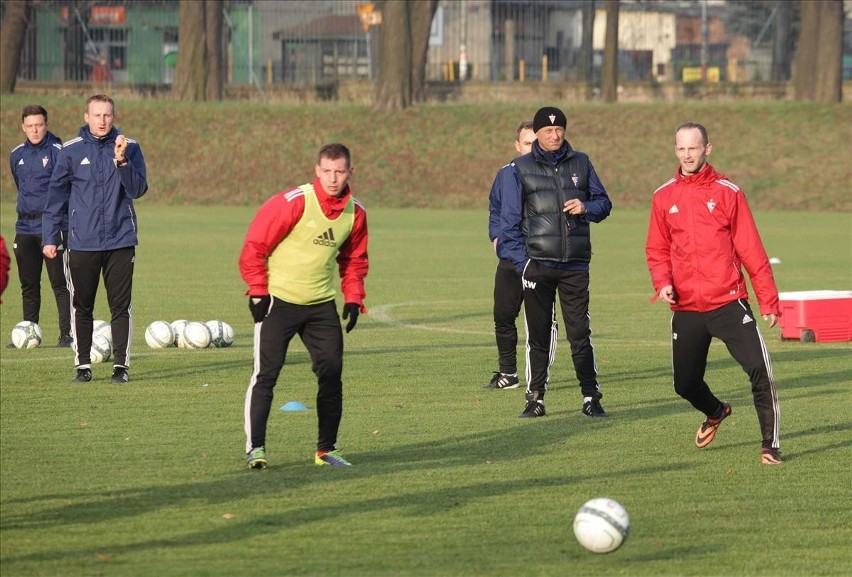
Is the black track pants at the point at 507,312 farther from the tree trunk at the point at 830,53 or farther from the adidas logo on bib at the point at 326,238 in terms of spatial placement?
the tree trunk at the point at 830,53

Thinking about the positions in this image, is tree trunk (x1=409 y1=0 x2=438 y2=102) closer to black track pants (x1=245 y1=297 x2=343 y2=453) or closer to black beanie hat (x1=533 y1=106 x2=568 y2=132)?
black beanie hat (x1=533 y1=106 x2=568 y2=132)

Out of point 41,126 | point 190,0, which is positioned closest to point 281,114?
A: point 190,0

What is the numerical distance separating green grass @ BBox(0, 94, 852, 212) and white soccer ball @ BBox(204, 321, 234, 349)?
27953 millimetres

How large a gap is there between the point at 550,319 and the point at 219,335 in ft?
17.0

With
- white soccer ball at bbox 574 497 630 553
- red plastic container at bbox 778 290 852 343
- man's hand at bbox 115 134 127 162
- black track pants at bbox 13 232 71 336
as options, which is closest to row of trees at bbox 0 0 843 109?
black track pants at bbox 13 232 71 336

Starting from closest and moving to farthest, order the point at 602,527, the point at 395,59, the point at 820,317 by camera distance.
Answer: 1. the point at 602,527
2. the point at 820,317
3. the point at 395,59

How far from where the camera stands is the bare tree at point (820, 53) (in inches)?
1833

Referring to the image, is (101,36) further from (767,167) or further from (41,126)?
(41,126)

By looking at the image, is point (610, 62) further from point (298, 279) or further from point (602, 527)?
point (602, 527)

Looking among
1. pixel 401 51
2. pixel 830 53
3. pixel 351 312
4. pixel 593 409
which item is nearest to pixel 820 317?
pixel 593 409

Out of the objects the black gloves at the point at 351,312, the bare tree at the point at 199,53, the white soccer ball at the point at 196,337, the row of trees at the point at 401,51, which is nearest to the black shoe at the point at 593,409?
the black gloves at the point at 351,312

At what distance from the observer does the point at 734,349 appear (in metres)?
9.48

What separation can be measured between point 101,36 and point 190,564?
2214 inches

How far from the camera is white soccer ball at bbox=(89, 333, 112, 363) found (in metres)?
14.1
